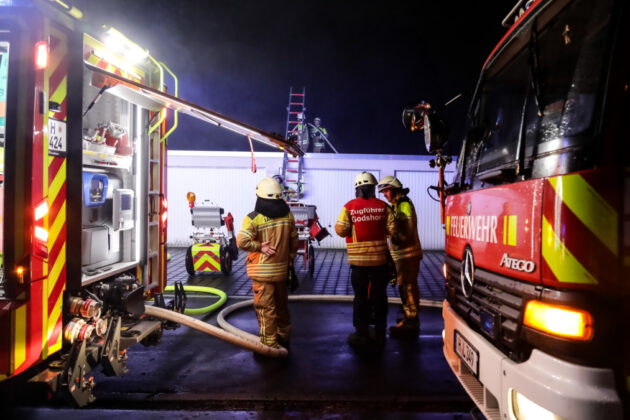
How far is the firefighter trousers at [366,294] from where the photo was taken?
15.6 feet

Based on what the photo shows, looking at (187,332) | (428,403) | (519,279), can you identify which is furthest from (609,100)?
(187,332)

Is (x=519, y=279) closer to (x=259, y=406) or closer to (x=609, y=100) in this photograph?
(x=609, y=100)

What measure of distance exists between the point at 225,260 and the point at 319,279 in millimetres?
1973

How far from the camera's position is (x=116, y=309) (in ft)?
11.7

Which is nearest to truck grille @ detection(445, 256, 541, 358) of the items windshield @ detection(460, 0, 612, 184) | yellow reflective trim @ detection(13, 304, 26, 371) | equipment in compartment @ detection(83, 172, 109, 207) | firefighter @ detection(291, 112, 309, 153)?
windshield @ detection(460, 0, 612, 184)

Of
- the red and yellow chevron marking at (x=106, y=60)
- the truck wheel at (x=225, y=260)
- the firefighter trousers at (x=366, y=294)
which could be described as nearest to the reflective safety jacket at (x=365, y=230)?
the firefighter trousers at (x=366, y=294)

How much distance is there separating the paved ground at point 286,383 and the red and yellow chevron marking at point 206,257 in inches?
131

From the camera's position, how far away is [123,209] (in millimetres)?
4121

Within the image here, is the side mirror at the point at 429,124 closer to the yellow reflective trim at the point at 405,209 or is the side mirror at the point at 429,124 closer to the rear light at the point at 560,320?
the rear light at the point at 560,320

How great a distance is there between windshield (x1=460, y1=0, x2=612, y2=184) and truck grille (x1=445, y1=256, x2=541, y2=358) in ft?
2.06

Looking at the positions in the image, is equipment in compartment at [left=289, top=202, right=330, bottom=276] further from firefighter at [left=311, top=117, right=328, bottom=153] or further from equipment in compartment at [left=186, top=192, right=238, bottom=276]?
firefighter at [left=311, top=117, right=328, bottom=153]

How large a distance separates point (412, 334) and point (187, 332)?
274 cm

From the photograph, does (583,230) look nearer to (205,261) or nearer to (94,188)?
(94,188)

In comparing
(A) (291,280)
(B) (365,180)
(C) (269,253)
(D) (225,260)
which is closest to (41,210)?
(C) (269,253)
